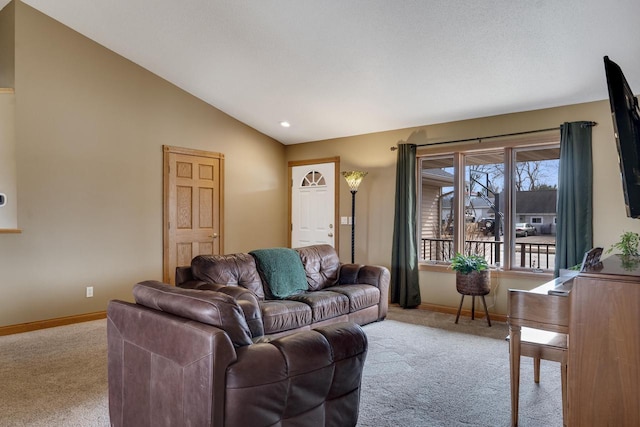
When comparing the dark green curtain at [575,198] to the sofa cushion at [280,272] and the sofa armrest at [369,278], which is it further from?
the sofa cushion at [280,272]

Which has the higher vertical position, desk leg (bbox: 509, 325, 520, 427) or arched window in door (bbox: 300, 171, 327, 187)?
arched window in door (bbox: 300, 171, 327, 187)

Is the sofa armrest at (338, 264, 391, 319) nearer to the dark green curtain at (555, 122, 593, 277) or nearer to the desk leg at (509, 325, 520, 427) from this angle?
the dark green curtain at (555, 122, 593, 277)

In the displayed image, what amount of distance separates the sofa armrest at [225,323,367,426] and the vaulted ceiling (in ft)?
8.47

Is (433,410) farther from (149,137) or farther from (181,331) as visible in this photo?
(149,137)

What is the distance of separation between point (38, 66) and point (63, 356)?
298 centimetres

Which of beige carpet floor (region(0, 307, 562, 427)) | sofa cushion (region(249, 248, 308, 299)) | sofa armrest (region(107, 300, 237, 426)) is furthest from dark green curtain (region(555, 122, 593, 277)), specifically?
sofa armrest (region(107, 300, 237, 426))

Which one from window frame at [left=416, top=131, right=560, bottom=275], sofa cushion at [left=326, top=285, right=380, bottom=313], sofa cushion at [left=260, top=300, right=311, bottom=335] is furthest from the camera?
window frame at [left=416, top=131, right=560, bottom=275]

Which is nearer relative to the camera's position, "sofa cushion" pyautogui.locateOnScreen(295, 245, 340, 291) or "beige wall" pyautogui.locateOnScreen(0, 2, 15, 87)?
"beige wall" pyautogui.locateOnScreen(0, 2, 15, 87)

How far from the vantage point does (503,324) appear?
450cm

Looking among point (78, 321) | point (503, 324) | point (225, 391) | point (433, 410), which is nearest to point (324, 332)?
point (225, 391)

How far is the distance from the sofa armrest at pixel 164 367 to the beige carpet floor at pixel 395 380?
2.07ft

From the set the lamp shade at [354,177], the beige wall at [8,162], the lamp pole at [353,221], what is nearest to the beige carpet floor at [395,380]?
the beige wall at [8,162]

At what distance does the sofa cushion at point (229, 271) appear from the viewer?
3541 mm

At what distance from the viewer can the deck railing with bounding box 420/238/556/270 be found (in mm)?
4551
